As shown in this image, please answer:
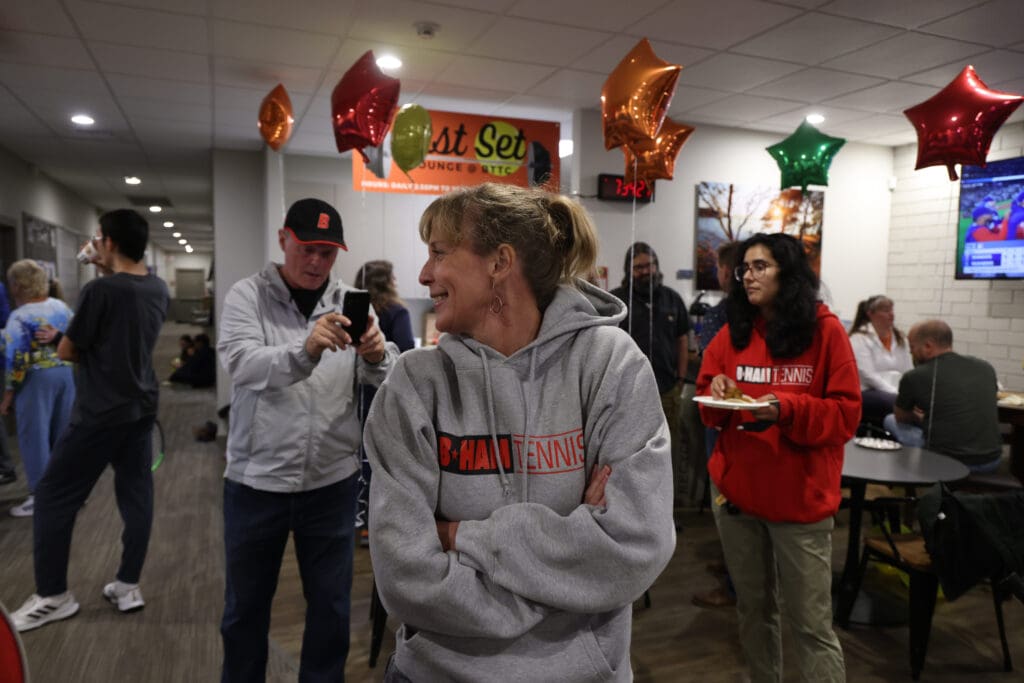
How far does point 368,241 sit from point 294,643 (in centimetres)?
421

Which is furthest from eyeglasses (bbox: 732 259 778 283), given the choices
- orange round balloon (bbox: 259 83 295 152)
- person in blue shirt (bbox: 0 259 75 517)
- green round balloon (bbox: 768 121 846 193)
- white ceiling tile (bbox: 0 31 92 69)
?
person in blue shirt (bbox: 0 259 75 517)

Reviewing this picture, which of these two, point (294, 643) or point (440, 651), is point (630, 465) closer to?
point (440, 651)

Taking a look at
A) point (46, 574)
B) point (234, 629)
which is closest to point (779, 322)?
point (234, 629)

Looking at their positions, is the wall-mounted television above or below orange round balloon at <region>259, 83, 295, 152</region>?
below

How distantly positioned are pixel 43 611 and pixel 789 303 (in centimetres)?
311

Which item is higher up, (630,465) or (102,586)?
(630,465)

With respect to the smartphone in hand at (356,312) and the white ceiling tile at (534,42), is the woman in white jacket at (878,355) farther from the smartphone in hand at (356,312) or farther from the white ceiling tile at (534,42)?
the smartphone in hand at (356,312)

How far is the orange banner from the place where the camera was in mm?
4789

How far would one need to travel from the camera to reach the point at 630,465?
1.00 m

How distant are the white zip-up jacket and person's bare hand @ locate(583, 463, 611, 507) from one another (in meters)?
1.00

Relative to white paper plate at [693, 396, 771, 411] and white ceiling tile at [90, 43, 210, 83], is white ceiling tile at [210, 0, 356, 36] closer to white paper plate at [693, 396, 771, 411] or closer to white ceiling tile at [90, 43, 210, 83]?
white ceiling tile at [90, 43, 210, 83]

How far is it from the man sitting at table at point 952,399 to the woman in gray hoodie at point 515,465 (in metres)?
2.84

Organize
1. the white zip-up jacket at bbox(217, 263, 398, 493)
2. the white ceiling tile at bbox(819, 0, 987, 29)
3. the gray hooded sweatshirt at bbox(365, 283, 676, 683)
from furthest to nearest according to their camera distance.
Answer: the white ceiling tile at bbox(819, 0, 987, 29), the white zip-up jacket at bbox(217, 263, 398, 493), the gray hooded sweatshirt at bbox(365, 283, 676, 683)

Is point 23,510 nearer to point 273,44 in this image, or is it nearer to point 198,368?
point 273,44
